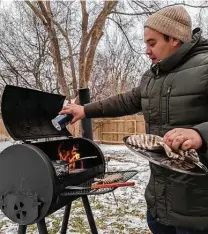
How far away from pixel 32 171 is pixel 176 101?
2.89ft

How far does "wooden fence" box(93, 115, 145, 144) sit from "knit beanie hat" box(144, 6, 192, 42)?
14240 millimetres

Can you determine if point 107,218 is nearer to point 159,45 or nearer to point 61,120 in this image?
point 61,120

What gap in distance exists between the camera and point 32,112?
211 cm

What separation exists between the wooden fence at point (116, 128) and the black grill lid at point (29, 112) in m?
13.6

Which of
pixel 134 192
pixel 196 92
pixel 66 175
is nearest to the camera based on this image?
pixel 196 92

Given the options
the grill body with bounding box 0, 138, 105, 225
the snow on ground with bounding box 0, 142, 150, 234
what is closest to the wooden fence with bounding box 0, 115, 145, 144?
the snow on ground with bounding box 0, 142, 150, 234

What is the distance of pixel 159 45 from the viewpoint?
1.54 meters

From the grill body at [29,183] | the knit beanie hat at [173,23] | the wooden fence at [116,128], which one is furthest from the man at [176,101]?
the wooden fence at [116,128]

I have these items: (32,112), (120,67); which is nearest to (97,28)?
(32,112)

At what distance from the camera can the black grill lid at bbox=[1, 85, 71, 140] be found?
72.9 inches

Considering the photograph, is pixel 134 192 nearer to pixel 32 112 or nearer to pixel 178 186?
pixel 32 112

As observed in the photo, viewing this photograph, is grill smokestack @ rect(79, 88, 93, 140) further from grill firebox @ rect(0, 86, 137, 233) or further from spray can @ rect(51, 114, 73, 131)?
spray can @ rect(51, 114, 73, 131)

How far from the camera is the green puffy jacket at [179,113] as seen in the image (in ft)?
4.57

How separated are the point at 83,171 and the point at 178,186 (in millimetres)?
803
